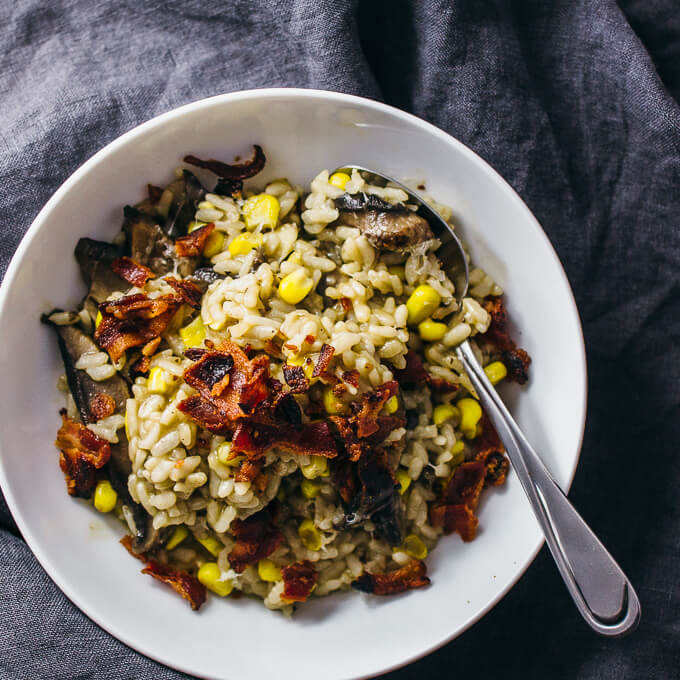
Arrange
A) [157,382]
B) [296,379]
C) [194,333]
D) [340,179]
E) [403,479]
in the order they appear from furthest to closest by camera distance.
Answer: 1. [340,179]
2. [403,479]
3. [194,333]
4. [157,382]
5. [296,379]

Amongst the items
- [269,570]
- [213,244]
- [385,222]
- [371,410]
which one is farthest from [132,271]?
[269,570]

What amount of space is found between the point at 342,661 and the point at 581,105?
310cm

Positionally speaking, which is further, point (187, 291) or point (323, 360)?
point (187, 291)

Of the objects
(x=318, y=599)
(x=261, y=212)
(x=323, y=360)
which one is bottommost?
(x=318, y=599)

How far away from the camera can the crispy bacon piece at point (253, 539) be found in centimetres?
289

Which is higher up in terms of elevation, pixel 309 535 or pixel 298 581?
pixel 309 535

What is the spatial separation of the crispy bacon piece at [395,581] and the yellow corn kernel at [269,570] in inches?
14.3

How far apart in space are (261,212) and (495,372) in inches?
51.3

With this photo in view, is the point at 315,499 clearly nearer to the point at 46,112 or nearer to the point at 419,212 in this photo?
the point at 419,212

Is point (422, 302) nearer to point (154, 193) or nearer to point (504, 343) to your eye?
point (504, 343)

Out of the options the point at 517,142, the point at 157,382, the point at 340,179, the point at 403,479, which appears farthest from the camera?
the point at 517,142

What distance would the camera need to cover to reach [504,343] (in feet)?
10.5

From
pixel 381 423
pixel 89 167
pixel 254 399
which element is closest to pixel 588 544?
pixel 381 423

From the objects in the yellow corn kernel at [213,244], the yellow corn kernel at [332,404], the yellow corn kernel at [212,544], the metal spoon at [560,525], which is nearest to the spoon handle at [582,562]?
the metal spoon at [560,525]
